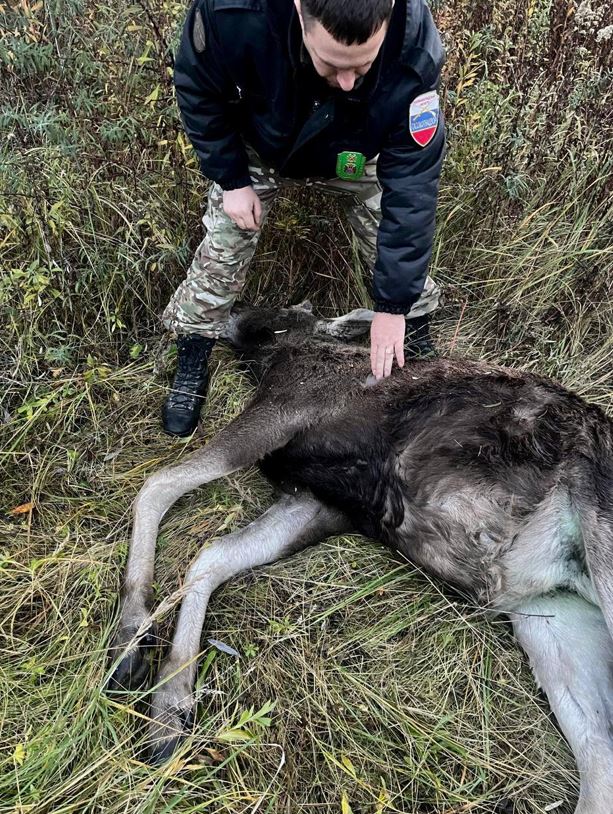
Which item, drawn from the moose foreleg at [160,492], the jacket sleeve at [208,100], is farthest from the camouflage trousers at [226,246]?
the moose foreleg at [160,492]

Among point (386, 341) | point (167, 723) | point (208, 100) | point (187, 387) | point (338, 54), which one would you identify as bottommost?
point (167, 723)

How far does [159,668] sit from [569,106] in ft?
13.4

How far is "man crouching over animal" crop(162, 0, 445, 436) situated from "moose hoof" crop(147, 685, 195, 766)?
1467 millimetres

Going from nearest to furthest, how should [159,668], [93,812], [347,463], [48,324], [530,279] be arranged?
[93,812]
[159,668]
[347,463]
[48,324]
[530,279]

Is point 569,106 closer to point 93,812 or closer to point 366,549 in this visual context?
point 366,549

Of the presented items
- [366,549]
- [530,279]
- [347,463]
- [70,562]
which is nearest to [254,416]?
[347,463]

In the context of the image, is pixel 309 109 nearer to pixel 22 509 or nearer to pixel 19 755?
pixel 22 509

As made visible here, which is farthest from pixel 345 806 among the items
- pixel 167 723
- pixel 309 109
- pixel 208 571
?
pixel 309 109

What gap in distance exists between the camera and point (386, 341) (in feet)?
10.6

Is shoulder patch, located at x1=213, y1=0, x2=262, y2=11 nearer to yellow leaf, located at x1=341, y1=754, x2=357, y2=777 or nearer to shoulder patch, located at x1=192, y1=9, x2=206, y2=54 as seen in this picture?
shoulder patch, located at x1=192, y1=9, x2=206, y2=54

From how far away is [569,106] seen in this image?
4379 mm

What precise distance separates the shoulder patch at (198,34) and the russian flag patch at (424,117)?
92cm

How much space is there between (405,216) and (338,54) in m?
0.83

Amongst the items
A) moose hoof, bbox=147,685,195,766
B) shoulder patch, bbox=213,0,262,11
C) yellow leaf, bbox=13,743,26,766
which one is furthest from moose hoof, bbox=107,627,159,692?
shoulder patch, bbox=213,0,262,11
